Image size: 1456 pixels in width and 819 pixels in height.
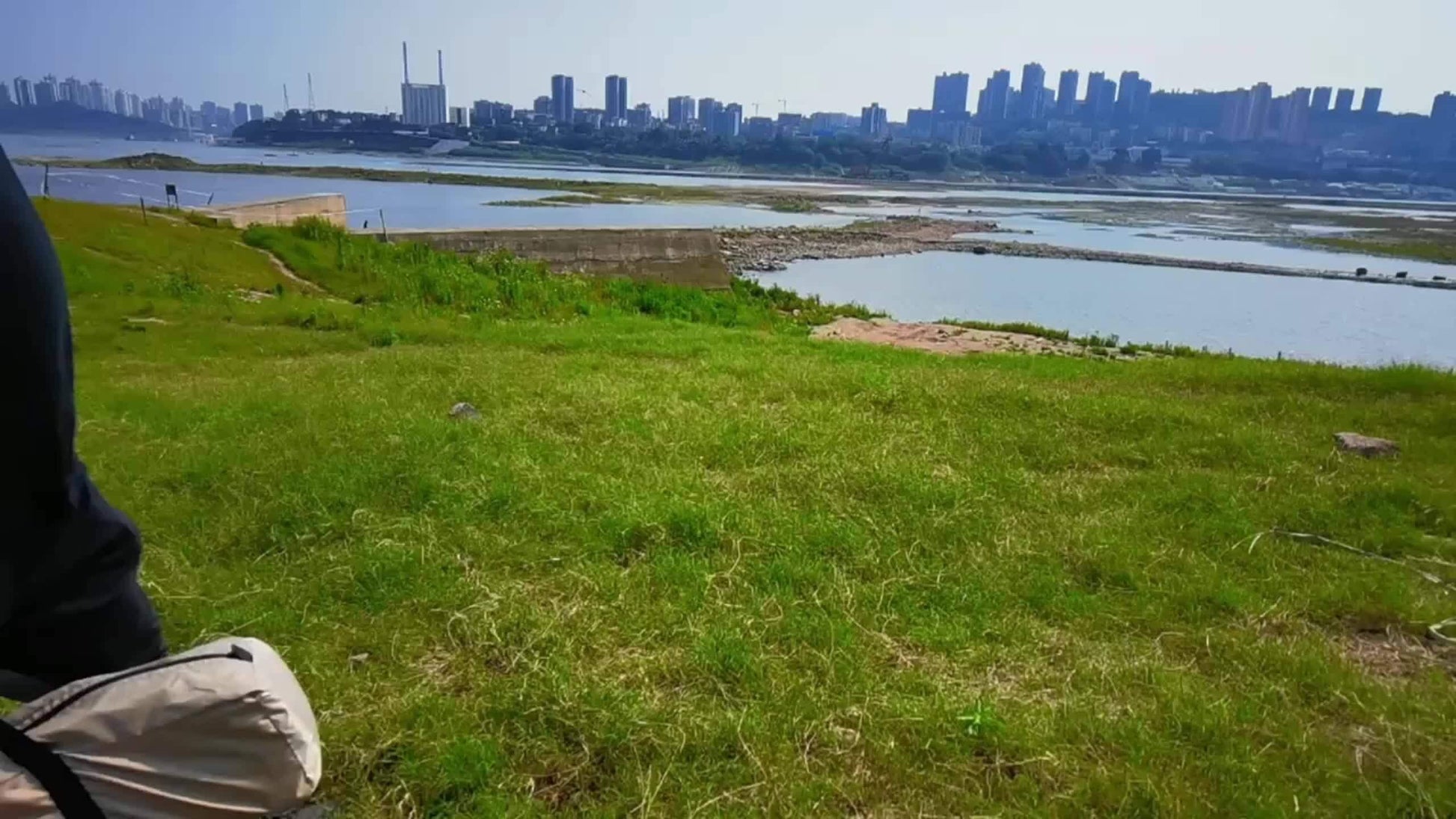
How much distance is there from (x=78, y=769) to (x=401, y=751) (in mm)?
994

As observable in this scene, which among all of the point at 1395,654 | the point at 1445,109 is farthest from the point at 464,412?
the point at 1445,109

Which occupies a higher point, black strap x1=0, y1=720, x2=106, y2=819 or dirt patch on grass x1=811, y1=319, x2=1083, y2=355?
black strap x1=0, y1=720, x2=106, y2=819

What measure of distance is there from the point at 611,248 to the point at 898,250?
2235 centimetres

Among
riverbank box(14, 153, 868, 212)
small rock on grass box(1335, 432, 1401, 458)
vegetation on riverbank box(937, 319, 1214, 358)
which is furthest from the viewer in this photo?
Answer: riverbank box(14, 153, 868, 212)

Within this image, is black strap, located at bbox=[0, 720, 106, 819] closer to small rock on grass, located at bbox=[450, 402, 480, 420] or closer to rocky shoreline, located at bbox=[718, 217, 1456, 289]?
small rock on grass, located at bbox=[450, 402, 480, 420]

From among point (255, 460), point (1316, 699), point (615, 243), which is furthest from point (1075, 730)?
point (615, 243)

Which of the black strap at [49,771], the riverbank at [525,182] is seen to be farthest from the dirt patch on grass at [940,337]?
the riverbank at [525,182]

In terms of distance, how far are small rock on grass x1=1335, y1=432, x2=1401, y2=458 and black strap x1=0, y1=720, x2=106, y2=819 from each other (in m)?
6.61

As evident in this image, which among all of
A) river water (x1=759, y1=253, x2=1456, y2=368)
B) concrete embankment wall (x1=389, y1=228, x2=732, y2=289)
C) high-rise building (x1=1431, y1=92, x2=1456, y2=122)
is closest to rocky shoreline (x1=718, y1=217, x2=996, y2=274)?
river water (x1=759, y1=253, x2=1456, y2=368)

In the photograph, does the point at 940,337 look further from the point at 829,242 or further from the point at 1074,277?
the point at 829,242

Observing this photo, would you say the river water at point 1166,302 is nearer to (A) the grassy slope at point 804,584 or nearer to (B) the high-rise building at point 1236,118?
(A) the grassy slope at point 804,584

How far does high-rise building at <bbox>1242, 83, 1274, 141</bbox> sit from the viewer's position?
14412 centimetres

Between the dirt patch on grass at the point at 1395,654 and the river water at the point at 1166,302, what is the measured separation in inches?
701

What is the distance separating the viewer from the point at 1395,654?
3525 mm
